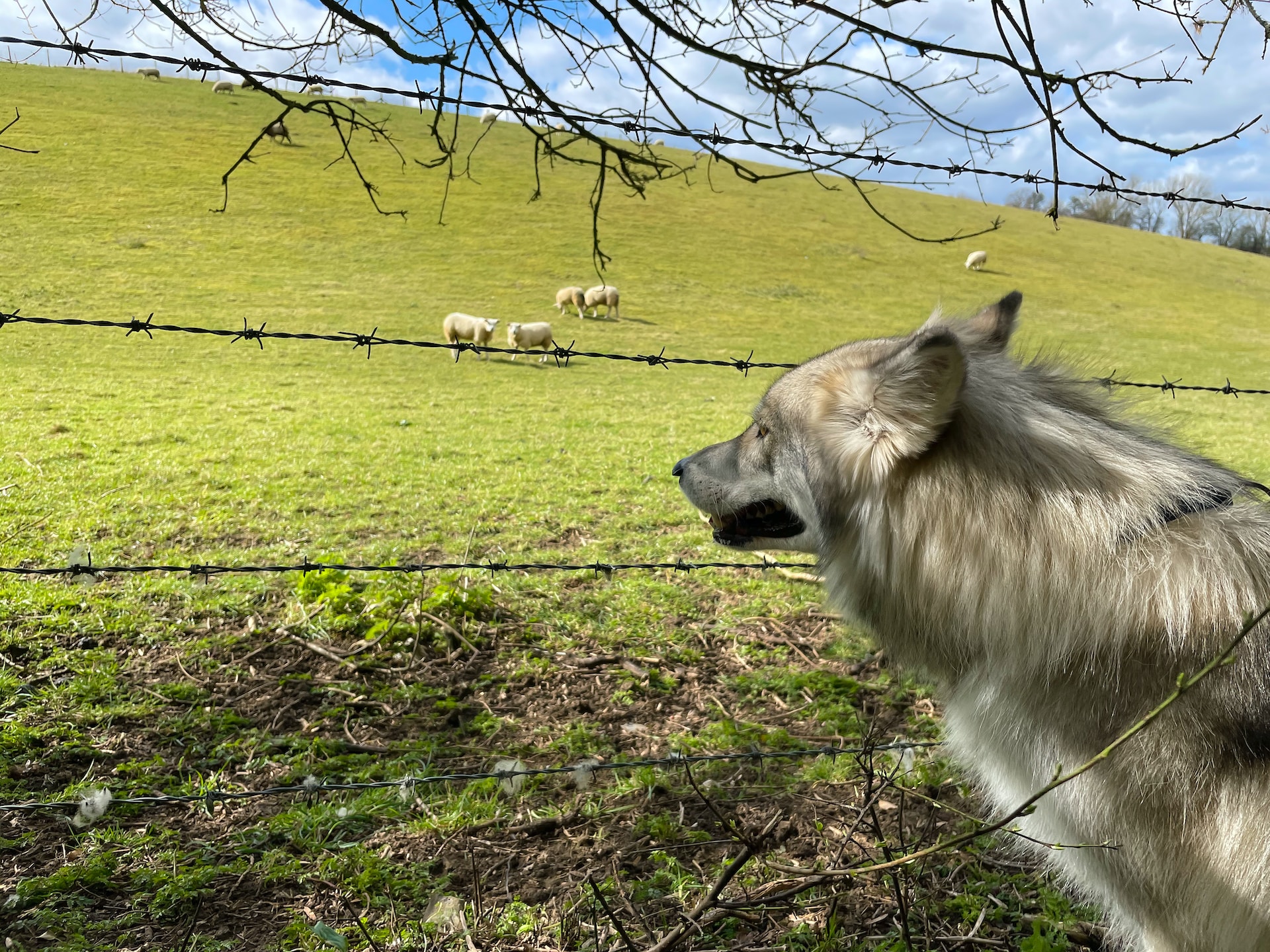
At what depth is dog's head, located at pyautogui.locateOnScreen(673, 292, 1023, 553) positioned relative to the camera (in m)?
2.13

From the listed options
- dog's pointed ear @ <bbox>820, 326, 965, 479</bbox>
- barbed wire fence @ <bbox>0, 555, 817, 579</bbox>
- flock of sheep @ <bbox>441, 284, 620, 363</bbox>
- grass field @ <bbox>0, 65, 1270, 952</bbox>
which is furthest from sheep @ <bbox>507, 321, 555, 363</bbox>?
dog's pointed ear @ <bbox>820, 326, 965, 479</bbox>

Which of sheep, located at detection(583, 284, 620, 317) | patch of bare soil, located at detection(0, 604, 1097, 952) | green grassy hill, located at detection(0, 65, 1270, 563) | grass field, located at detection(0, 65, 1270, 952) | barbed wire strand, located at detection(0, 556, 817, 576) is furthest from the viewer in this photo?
sheep, located at detection(583, 284, 620, 317)

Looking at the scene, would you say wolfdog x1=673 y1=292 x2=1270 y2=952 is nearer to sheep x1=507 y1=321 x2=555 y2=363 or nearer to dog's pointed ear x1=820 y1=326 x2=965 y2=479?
dog's pointed ear x1=820 y1=326 x2=965 y2=479

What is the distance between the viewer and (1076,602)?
206 centimetres

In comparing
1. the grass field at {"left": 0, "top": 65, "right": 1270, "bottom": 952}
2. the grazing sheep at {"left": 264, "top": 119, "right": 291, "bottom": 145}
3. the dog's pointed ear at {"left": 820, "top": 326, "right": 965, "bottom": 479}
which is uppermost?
the grazing sheep at {"left": 264, "top": 119, "right": 291, "bottom": 145}

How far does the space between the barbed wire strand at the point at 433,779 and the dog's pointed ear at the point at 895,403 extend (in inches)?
44.8

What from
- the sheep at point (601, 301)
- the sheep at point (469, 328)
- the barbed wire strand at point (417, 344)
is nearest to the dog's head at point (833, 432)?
the barbed wire strand at point (417, 344)

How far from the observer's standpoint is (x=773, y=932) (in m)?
2.60

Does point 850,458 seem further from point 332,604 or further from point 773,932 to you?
point 332,604

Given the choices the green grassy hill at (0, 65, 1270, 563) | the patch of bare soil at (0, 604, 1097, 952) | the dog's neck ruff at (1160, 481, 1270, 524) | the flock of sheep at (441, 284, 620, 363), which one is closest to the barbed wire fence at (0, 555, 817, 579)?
the patch of bare soil at (0, 604, 1097, 952)

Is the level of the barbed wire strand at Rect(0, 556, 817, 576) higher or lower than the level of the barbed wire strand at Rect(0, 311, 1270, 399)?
lower

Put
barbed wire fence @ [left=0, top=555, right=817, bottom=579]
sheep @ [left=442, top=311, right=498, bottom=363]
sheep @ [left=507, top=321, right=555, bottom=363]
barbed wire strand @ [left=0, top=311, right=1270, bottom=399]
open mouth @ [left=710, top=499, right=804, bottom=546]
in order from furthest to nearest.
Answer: sheep @ [left=507, top=321, right=555, bottom=363] < sheep @ [left=442, top=311, right=498, bottom=363] < barbed wire fence @ [left=0, top=555, right=817, bottom=579] < barbed wire strand @ [left=0, top=311, right=1270, bottom=399] < open mouth @ [left=710, top=499, right=804, bottom=546]

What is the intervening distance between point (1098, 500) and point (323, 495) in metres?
8.81

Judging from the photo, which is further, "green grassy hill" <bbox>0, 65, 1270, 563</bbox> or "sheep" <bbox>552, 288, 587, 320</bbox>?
"sheep" <bbox>552, 288, 587, 320</bbox>
